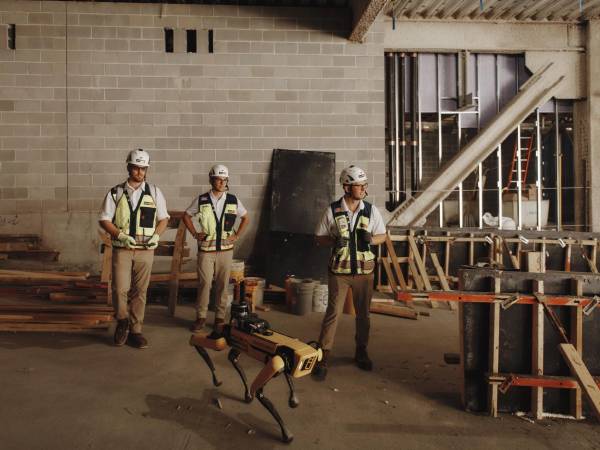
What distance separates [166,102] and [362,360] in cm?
588

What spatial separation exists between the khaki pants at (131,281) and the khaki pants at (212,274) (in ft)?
2.17

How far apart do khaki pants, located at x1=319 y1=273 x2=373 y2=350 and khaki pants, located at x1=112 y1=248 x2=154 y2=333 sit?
2.08 meters

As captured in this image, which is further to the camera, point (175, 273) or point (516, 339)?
point (175, 273)

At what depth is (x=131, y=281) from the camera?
4.86 meters

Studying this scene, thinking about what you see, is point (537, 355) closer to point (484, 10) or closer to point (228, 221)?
point (228, 221)

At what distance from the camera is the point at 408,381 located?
148 inches

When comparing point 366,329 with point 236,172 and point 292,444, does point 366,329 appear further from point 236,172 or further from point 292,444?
point 236,172

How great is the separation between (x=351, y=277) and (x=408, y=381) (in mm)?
1025

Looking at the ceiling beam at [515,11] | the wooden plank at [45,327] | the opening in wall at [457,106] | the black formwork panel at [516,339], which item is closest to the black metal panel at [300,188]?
the opening in wall at [457,106]

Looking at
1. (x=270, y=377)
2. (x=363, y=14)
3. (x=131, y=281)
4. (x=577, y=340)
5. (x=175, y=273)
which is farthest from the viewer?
(x=363, y=14)

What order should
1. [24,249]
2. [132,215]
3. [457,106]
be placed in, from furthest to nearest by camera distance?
[457,106] < [24,249] < [132,215]

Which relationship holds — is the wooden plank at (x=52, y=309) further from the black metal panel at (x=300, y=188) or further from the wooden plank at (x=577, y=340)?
the wooden plank at (x=577, y=340)

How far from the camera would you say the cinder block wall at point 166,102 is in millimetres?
7660

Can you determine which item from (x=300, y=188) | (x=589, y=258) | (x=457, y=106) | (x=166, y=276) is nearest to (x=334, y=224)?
(x=166, y=276)
